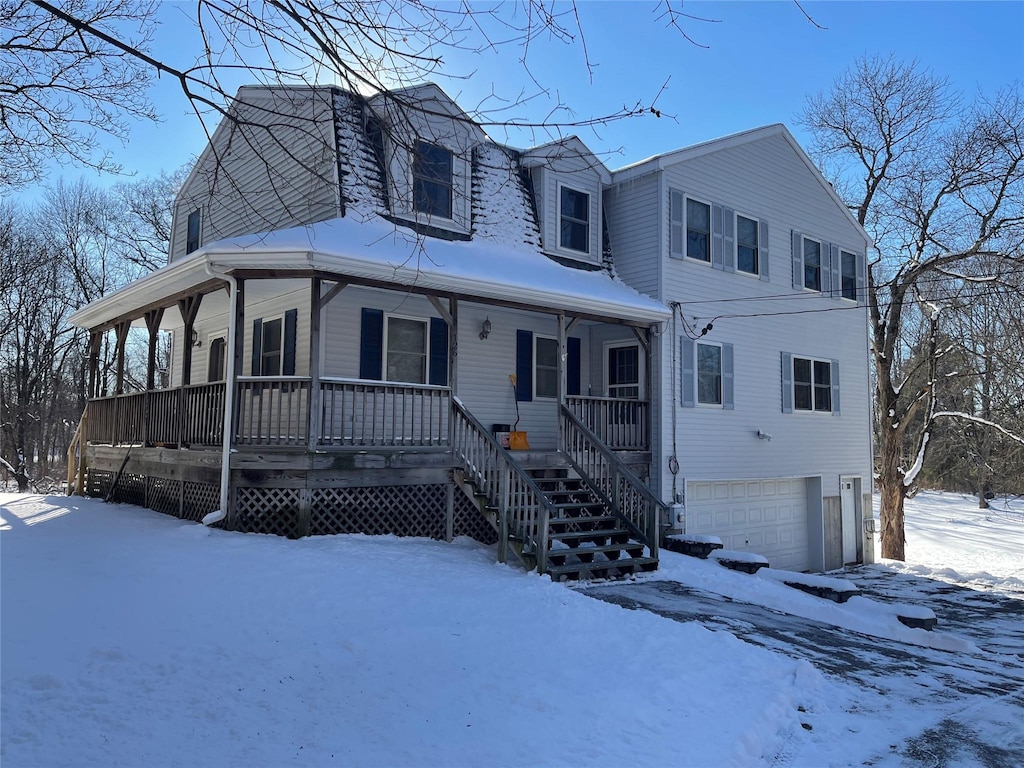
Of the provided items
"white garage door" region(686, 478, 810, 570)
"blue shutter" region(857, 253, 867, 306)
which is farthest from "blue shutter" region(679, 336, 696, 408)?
"blue shutter" region(857, 253, 867, 306)

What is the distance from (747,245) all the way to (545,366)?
5.80 m

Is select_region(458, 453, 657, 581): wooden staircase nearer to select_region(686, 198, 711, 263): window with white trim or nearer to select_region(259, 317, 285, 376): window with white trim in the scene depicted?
select_region(259, 317, 285, 376): window with white trim

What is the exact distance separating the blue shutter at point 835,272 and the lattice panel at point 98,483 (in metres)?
17.1

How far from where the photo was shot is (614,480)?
11961mm

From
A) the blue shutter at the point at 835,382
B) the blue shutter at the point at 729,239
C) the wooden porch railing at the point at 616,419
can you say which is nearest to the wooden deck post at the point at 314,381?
the wooden porch railing at the point at 616,419

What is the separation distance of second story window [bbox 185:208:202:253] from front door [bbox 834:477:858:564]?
1653 cm

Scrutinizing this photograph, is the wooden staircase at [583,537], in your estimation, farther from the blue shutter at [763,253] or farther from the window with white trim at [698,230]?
the blue shutter at [763,253]

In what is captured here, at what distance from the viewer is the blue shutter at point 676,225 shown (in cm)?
1573

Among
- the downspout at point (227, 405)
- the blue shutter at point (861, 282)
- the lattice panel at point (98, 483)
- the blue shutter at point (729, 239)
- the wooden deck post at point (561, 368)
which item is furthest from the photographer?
the blue shutter at point (861, 282)

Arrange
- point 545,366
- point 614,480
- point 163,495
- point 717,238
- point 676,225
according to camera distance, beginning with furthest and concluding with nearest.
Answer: point 717,238 < point 676,225 < point 545,366 < point 163,495 < point 614,480

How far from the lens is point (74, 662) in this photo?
5449 mm

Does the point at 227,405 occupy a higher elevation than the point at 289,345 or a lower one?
lower

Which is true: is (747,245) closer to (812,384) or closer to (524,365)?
(812,384)

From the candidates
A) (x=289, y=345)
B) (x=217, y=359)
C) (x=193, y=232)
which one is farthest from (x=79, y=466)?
(x=289, y=345)
